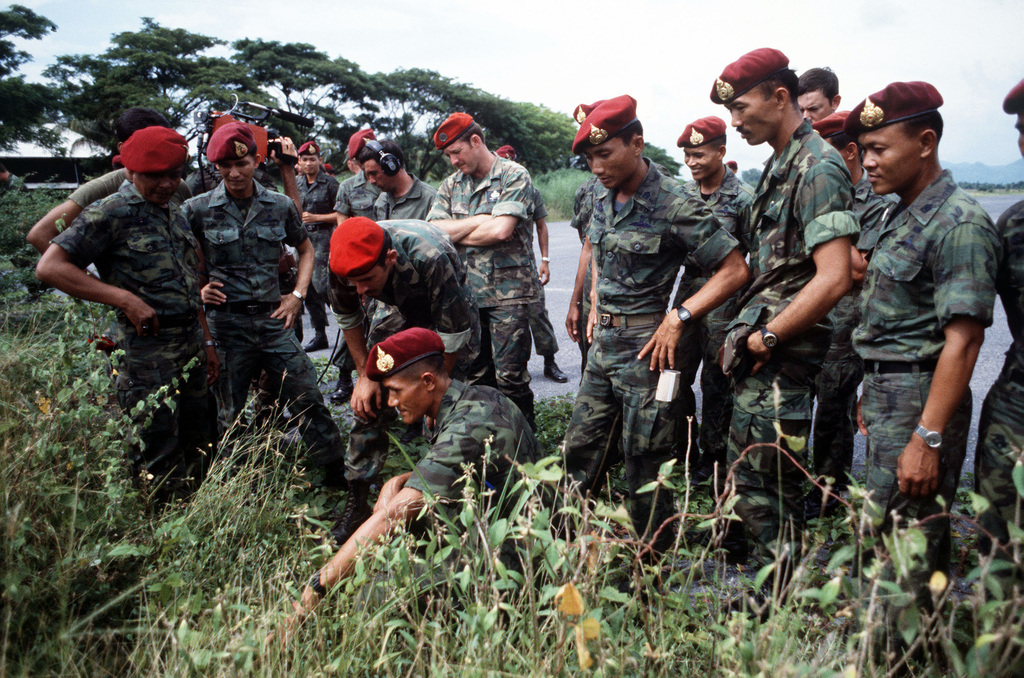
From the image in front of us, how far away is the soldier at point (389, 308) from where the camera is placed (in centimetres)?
302

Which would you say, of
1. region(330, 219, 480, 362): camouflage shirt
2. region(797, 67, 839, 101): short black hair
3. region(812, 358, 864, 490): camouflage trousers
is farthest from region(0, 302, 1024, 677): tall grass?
region(797, 67, 839, 101): short black hair

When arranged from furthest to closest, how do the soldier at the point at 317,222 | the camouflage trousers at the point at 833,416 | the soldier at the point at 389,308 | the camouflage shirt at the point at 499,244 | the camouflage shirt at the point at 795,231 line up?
the soldier at the point at 317,222, the camouflage shirt at the point at 499,244, the camouflage trousers at the point at 833,416, the soldier at the point at 389,308, the camouflage shirt at the point at 795,231

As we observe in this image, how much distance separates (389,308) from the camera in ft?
11.9

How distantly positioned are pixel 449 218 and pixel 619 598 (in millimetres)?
3353

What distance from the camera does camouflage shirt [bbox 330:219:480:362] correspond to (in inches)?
127

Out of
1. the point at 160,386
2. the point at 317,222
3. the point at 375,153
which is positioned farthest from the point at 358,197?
the point at 160,386

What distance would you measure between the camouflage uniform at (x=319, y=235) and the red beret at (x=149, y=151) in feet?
13.3

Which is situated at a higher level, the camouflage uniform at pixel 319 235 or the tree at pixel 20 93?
the tree at pixel 20 93

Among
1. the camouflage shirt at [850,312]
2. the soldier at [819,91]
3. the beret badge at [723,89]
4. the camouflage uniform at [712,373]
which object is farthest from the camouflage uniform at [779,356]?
the soldier at [819,91]

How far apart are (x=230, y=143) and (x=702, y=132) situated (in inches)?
111

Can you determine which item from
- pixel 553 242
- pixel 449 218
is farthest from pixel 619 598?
pixel 553 242

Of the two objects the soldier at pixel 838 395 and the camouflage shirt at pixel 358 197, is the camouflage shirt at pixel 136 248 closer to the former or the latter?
the camouflage shirt at pixel 358 197

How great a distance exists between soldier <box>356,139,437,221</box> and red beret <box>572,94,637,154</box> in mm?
2518

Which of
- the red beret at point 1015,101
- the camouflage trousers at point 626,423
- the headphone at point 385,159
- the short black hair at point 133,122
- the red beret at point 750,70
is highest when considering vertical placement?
the red beret at point 750,70
